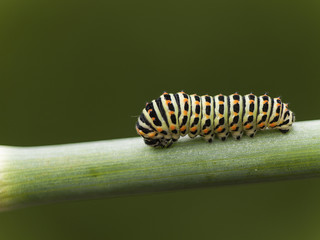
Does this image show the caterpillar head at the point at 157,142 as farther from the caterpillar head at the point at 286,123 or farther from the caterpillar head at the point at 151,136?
the caterpillar head at the point at 286,123

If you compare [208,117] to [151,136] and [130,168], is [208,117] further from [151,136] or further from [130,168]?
[130,168]

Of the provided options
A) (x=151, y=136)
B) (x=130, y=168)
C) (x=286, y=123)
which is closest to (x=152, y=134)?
(x=151, y=136)

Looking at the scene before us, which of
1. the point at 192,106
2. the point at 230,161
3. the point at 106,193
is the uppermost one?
the point at 192,106

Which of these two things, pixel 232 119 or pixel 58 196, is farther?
pixel 232 119

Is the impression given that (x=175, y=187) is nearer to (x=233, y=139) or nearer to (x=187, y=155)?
(x=187, y=155)

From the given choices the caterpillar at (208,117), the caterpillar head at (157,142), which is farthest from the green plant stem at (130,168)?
the caterpillar at (208,117)

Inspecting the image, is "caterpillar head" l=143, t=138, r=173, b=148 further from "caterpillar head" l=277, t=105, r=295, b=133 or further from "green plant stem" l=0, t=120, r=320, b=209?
"caterpillar head" l=277, t=105, r=295, b=133

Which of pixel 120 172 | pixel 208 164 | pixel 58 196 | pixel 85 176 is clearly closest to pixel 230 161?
pixel 208 164
